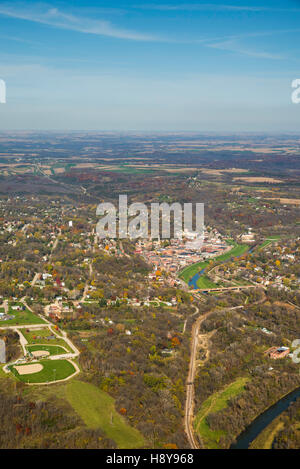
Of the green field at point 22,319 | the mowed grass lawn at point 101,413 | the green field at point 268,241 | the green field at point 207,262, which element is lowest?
the mowed grass lawn at point 101,413

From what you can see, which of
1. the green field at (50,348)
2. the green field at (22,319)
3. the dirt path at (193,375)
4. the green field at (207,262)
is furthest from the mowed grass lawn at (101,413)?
the green field at (207,262)

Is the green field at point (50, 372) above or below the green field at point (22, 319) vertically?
below

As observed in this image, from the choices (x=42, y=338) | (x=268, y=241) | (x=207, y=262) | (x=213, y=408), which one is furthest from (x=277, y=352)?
(x=268, y=241)

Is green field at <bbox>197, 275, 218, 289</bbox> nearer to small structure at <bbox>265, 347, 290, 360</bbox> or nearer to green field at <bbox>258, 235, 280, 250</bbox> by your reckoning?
small structure at <bbox>265, 347, 290, 360</bbox>

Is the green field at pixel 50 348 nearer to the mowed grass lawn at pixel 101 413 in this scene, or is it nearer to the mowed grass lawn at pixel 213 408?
the mowed grass lawn at pixel 101 413

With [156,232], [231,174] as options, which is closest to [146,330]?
[156,232]

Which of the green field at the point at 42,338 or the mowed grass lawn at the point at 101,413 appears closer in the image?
the mowed grass lawn at the point at 101,413

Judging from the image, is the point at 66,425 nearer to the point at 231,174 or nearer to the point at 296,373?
the point at 296,373

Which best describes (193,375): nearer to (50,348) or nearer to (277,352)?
(277,352)
